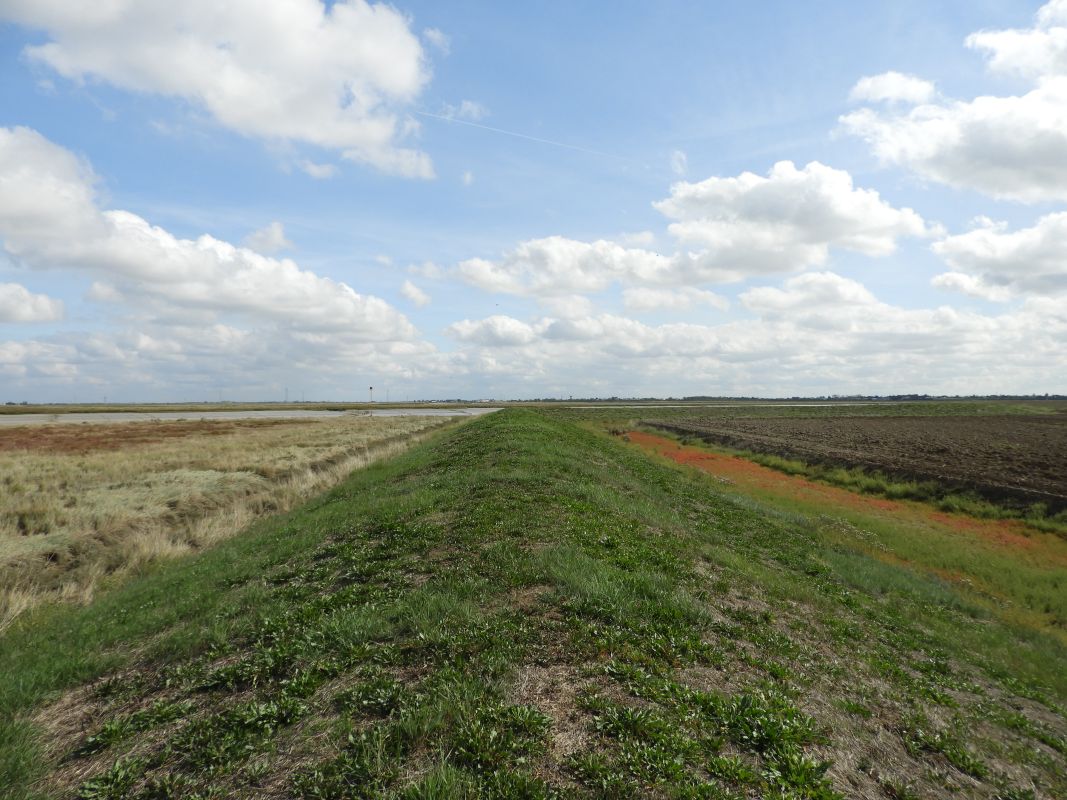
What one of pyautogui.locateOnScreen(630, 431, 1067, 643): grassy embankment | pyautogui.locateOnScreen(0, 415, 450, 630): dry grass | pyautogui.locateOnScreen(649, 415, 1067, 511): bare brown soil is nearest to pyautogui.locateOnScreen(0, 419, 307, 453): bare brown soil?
pyautogui.locateOnScreen(0, 415, 450, 630): dry grass

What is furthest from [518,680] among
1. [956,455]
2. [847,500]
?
[956,455]

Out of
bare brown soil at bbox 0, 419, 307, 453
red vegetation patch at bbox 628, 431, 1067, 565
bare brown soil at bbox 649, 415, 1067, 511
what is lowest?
red vegetation patch at bbox 628, 431, 1067, 565

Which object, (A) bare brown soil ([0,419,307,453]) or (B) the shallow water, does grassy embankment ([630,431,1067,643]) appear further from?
(B) the shallow water

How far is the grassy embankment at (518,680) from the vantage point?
5.48 m

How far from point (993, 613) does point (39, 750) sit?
21648 millimetres

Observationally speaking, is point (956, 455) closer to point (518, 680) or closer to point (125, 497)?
point (518, 680)

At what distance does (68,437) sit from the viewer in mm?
54844

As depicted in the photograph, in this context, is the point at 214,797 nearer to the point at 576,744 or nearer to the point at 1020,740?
the point at 576,744

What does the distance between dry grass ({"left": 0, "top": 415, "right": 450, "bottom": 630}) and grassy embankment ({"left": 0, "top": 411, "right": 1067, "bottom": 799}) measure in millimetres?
3644

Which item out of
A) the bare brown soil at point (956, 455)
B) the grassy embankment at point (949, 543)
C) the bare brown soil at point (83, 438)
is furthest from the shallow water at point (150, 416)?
the grassy embankment at point (949, 543)

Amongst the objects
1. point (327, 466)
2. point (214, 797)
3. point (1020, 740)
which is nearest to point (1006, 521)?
point (1020, 740)

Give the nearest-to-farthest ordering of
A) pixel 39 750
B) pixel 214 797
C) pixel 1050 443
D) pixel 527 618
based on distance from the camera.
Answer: pixel 214 797, pixel 39 750, pixel 527 618, pixel 1050 443

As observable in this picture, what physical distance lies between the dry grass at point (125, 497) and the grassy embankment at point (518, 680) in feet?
12.0

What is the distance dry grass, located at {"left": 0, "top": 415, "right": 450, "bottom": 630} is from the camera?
1617 centimetres
